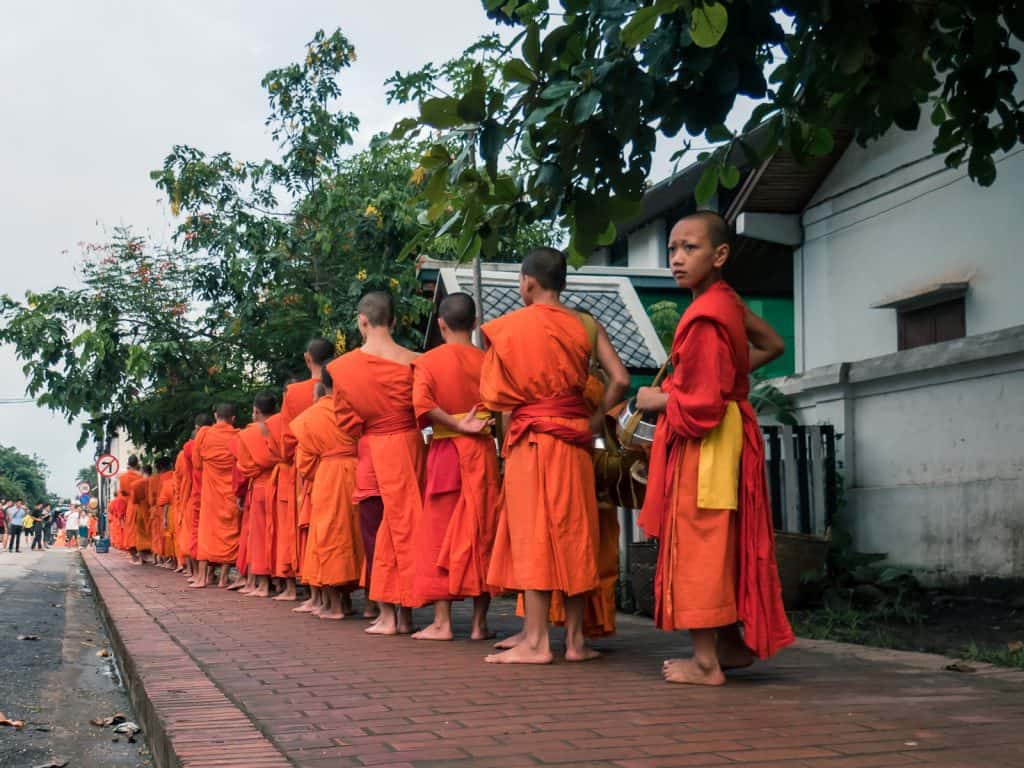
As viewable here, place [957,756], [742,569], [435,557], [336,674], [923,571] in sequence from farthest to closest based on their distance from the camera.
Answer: [923,571] → [435,557] → [336,674] → [742,569] → [957,756]

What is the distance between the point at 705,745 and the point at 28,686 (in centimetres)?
520

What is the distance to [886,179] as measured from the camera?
11656mm

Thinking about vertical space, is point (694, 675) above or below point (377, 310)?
below

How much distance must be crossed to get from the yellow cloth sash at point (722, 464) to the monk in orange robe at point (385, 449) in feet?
9.69

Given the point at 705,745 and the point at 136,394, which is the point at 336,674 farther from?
the point at 136,394

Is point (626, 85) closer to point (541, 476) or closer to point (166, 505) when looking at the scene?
point (541, 476)

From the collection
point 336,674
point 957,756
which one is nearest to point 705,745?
point 957,756

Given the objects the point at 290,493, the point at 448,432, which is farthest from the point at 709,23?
the point at 290,493

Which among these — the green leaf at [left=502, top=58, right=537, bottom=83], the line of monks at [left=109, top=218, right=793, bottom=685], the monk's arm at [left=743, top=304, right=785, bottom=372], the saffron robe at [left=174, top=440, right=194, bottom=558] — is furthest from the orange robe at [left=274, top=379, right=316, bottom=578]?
the green leaf at [left=502, top=58, right=537, bottom=83]

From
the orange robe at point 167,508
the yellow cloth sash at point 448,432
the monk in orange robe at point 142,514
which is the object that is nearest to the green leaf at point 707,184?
the yellow cloth sash at point 448,432

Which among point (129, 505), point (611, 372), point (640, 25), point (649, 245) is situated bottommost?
point (129, 505)

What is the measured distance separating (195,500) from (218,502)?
2.62 ft

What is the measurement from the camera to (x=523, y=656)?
613 centimetres

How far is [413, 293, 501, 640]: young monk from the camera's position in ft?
23.7
